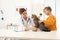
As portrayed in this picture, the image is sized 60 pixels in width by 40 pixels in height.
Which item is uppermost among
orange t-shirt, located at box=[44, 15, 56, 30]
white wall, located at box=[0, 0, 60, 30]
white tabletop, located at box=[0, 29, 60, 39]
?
white wall, located at box=[0, 0, 60, 30]

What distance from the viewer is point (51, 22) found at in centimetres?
123

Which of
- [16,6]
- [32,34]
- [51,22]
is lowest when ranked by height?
[32,34]

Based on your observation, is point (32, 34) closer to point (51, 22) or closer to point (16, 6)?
point (51, 22)

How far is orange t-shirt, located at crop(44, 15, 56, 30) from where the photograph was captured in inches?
48.2

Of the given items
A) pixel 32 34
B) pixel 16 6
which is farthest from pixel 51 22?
pixel 16 6

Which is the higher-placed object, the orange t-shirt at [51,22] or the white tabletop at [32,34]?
the orange t-shirt at [51,22]

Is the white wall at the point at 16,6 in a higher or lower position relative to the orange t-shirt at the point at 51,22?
higher

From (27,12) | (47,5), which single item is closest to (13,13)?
(27,12)

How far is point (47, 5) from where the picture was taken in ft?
4.04

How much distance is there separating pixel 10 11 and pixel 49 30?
0.43 metres

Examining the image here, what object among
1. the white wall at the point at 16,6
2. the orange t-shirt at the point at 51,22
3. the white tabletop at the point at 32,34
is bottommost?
the white tabletop at the point at 32,34

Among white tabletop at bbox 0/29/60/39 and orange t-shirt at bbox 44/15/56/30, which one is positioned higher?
orange t-shirt at bbox 44/15/56/30

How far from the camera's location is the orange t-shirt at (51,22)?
48.2 inches

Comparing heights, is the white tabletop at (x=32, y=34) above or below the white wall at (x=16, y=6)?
below
